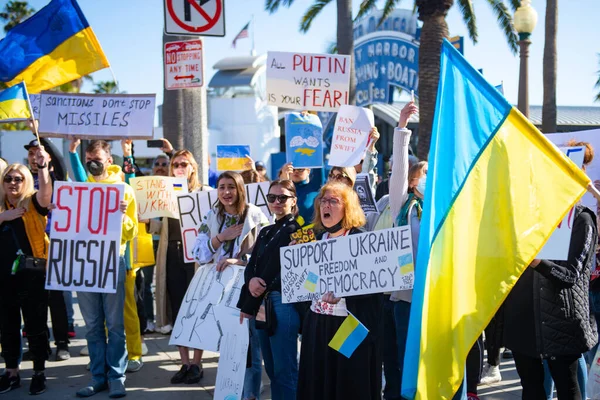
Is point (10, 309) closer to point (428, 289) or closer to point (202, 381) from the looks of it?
point (202, 381)

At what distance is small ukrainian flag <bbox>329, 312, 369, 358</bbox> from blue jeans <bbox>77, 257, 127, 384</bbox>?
7.78 ft

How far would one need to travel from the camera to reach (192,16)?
7.27m

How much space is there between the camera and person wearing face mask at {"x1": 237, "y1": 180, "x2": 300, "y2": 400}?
4.39 m

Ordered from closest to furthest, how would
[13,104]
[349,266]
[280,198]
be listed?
1. [349,266]
2. [280,198]
3. [13,104]

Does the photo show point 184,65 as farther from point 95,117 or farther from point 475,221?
point 475,221

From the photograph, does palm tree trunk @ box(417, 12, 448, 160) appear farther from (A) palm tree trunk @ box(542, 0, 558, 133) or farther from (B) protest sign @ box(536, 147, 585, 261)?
(B) protest sign @ box(536, 147, 585, 261)

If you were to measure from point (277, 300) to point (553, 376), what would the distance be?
1.82 meters

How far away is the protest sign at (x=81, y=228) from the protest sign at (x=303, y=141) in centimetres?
212

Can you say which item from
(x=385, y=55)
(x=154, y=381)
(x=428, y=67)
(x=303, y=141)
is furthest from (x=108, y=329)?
(x=385, y=55)

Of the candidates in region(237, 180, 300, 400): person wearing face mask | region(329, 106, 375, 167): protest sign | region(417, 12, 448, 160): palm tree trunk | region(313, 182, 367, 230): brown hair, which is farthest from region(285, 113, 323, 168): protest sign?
region(417, 12, 448, 160): palm tree trunk

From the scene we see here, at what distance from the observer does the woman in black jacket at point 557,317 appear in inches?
144

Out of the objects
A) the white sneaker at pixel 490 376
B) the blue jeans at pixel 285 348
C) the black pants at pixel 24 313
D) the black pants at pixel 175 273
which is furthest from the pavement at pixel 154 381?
the blue jeans at pixel 285 348

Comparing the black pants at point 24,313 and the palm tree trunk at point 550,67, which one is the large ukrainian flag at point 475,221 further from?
the palm tree trunk at point 550,67

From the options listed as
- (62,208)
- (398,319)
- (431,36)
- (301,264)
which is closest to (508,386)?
(398,319)
